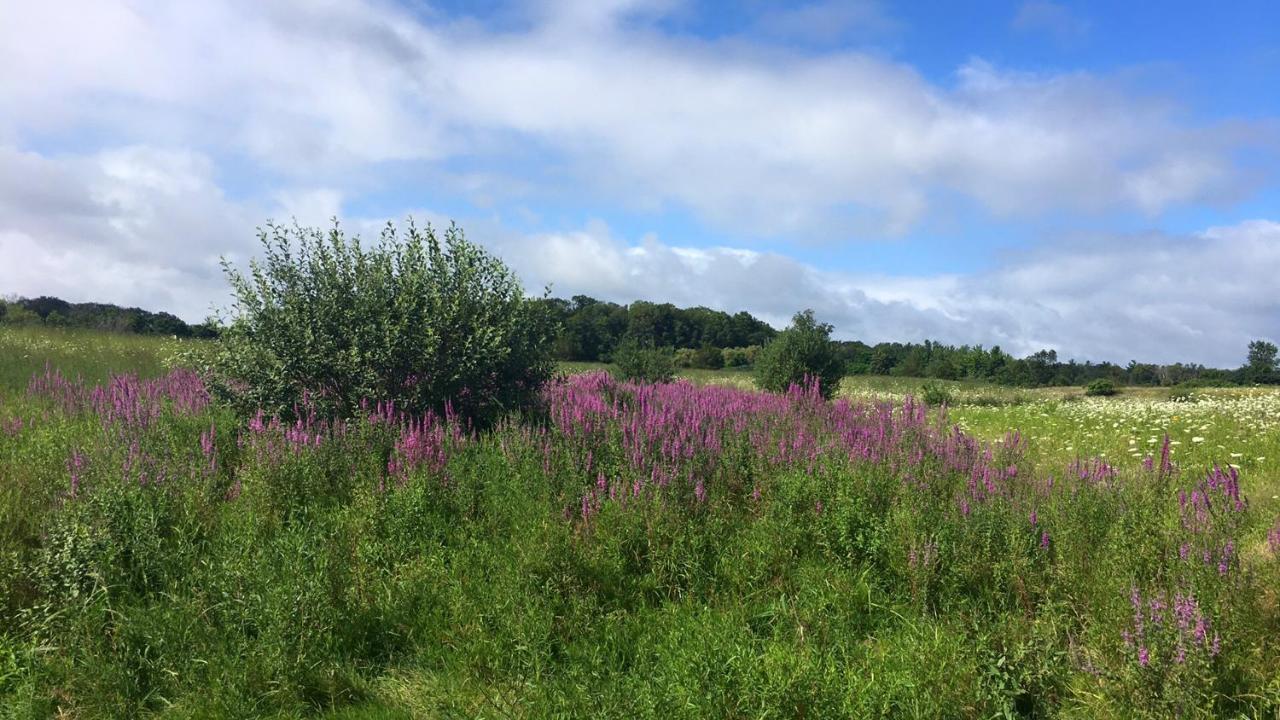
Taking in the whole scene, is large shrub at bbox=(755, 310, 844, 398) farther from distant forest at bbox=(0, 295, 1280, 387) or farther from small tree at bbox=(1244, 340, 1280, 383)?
small tree at bbox=(1244, 340, 1280, 383)

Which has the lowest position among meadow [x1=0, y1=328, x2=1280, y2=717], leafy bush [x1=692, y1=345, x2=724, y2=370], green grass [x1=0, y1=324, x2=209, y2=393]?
meadow [x1=0, y1=328, x2=1280, y2=717]

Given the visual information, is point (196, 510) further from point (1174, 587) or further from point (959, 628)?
point (1174, 587)

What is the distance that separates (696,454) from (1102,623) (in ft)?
11.0

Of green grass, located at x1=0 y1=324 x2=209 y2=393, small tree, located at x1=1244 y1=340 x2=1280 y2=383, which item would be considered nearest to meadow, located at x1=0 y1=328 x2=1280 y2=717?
green grass, located at x1=0 y1=324 x2=209 y2=393

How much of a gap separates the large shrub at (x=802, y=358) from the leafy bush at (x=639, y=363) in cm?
253

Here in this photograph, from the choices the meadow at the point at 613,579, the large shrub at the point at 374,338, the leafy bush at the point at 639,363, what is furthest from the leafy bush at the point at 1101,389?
the large shrub at the point at 374,338

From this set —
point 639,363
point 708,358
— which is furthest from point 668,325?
point 639,363

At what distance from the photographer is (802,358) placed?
15422mm

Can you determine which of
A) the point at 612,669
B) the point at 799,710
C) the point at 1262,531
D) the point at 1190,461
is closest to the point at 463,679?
the point at 612,669

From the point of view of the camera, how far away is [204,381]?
27.9ft

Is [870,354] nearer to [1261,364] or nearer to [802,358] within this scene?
[1261,364]

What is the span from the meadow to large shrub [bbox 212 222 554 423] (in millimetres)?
1014

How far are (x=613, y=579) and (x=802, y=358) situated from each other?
→ 11.5 meters

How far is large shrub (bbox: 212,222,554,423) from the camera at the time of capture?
793 cm
